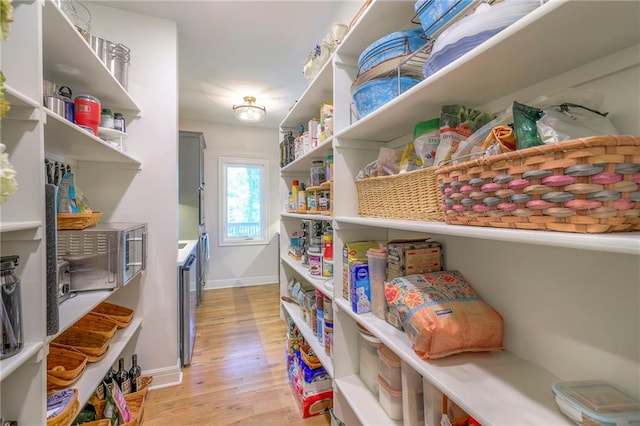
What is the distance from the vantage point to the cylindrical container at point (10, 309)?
70cm

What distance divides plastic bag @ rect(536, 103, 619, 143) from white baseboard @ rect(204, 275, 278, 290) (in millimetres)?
4225

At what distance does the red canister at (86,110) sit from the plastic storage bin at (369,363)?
1668mm

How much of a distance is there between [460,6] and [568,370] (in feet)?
3.09

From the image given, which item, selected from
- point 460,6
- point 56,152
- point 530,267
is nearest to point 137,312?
point 56,152

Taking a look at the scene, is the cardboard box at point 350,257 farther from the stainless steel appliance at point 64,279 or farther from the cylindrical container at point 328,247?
the stainless steel appliance at point 64,279

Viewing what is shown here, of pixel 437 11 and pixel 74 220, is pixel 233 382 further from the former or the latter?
pixel 437 11

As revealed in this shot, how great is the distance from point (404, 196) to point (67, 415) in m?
1.43

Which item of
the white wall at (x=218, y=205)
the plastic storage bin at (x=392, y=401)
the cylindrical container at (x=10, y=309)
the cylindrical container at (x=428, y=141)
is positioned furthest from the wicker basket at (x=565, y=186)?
the white wall at (x=218, y=205)

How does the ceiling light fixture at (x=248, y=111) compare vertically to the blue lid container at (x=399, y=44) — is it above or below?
above

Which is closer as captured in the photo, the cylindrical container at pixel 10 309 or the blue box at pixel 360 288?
the cylindrical container at pixel 10 309

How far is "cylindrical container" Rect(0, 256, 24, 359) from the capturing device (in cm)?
70

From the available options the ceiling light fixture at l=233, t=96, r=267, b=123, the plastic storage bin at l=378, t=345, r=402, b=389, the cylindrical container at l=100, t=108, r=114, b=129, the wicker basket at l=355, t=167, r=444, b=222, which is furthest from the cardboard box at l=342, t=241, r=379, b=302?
the ceiling light fixture at l=233, t=96, r=267, b=123

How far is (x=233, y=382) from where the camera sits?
1.89 m

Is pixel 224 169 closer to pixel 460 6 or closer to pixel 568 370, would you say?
pixel 460 6
